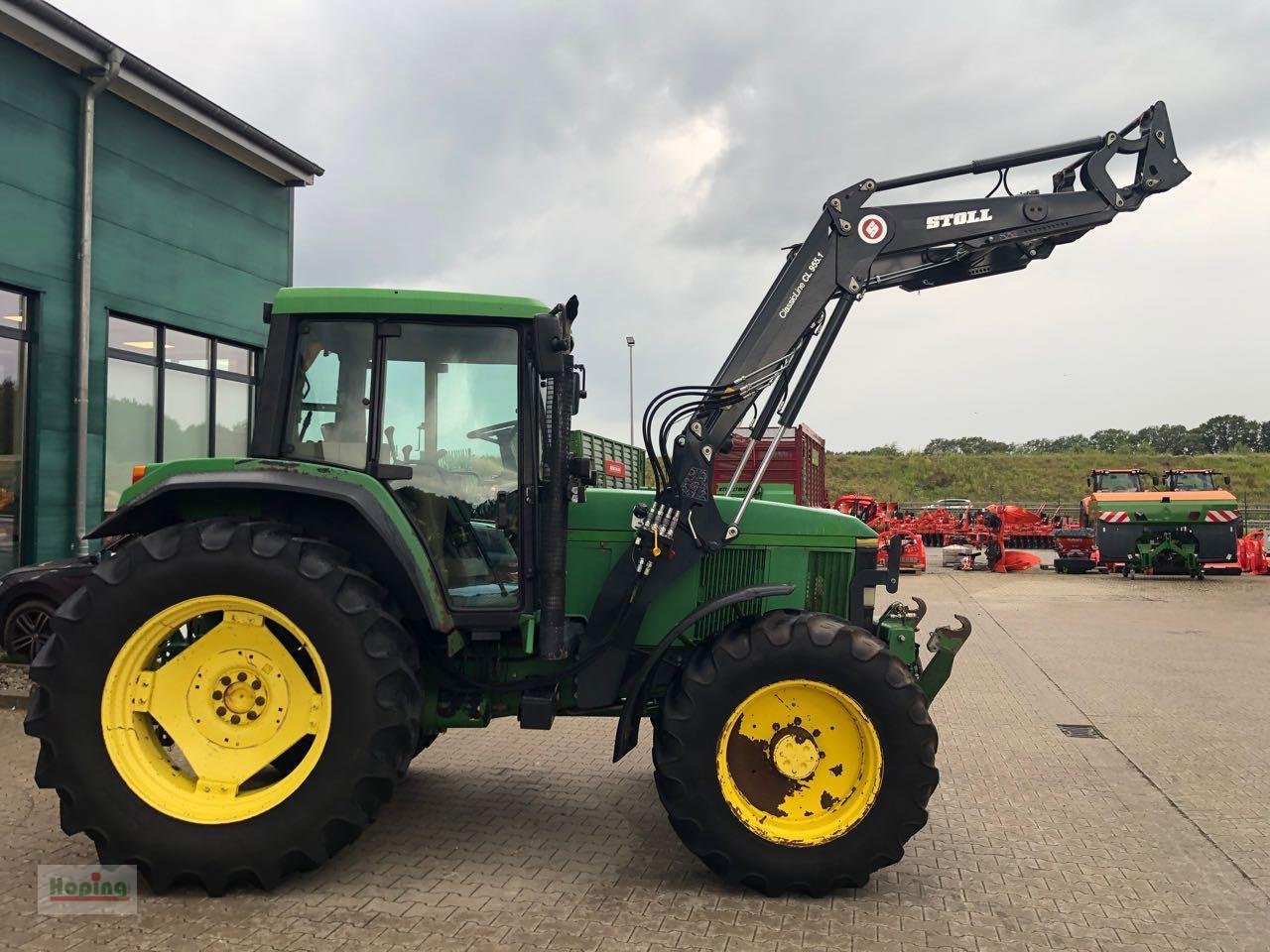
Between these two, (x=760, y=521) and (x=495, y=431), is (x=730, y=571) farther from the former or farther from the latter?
(x=495, y=431)

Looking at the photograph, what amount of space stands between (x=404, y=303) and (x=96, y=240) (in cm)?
774

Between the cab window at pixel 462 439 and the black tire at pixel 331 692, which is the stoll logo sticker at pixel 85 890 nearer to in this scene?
the black tire at pixel 331 692

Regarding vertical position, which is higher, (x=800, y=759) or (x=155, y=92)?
(x=155, y=92)

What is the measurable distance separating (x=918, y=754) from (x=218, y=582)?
2963 mm

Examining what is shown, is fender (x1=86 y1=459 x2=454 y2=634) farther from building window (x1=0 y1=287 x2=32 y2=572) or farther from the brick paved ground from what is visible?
building window (x1=0 y1=287 x2=32 y2=572)

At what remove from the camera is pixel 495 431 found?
428 cm

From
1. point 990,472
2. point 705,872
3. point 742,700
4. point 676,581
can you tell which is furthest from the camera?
point 990,472

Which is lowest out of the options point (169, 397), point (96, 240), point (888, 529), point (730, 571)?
point (888, 529)

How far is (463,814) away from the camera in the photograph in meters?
4.89

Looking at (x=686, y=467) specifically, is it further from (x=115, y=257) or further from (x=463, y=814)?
(x=115, y=257)

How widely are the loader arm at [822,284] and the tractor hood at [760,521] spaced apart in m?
0.15

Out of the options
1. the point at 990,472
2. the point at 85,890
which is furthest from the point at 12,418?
the point at 990,472

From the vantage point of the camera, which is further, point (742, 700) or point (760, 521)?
point (760, 521)

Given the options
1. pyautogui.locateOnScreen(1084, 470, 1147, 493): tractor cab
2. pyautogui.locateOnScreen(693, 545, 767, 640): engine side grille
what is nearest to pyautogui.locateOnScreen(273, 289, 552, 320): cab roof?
pyautogui.locateOnScreen(693, 545, 767, 640): engine side grille
